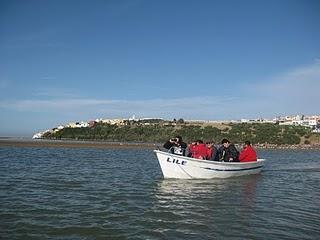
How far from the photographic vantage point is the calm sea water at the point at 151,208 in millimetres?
10891

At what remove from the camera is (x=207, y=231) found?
36.4 ft

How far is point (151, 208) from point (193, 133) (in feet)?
268

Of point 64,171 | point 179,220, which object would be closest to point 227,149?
point 64,171

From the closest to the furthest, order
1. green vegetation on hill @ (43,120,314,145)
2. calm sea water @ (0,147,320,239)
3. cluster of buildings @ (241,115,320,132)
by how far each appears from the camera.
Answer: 1. calm sea water @ (0,147,320,239)
2. green vegetation on hill @ (43,120,314,145)
3. cluster of buildings @ (241,115,320,132)

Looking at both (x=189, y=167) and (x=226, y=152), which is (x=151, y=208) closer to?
(x=189, y=167)

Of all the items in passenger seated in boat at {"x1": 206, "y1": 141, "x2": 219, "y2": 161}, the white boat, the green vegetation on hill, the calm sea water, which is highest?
the green vegetation on hill

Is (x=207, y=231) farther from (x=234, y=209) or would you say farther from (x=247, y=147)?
(x=247, y=147)

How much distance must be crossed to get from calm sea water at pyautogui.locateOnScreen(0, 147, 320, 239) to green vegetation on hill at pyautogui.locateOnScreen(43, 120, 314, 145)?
70.8 metres

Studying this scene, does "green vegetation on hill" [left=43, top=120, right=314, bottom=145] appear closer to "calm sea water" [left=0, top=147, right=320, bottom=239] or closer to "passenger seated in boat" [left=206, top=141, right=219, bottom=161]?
"passenger seated in boat" [left=206, top=141, right=219, bottom=161]

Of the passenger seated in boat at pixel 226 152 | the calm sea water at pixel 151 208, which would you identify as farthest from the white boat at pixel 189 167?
the passenger seated in boat at pixel 226 152

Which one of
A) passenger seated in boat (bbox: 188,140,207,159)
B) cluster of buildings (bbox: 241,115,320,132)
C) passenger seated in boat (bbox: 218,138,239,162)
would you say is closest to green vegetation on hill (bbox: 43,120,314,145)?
cluster of buildings (bbox: 241,115,320,132)

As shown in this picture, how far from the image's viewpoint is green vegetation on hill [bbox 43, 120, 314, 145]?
306 ft

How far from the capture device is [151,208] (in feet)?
46.3

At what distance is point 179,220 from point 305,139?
296 ft
